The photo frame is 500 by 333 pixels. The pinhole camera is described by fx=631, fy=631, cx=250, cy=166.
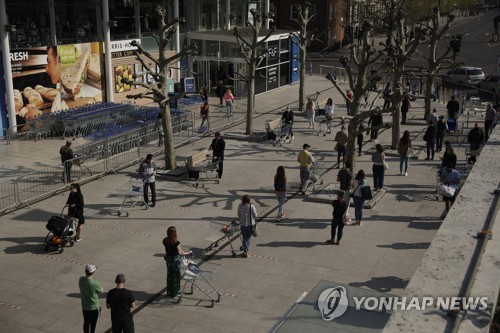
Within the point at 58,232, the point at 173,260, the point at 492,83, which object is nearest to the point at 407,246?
the point at 173,260

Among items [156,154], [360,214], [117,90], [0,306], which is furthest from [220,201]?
[117,90]

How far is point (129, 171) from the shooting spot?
2239 centimetres

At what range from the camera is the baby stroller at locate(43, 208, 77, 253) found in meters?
15.1

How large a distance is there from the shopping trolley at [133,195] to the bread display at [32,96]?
1107 cm

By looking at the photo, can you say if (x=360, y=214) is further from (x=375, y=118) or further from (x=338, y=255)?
(x=375, y=118)

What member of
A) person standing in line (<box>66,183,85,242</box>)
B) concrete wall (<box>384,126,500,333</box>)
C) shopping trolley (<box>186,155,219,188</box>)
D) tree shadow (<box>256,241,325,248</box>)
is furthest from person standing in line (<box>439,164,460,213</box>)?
person standing in line (<box>66,183,85,242</box>)

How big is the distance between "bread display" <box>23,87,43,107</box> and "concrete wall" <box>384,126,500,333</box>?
22.0 m

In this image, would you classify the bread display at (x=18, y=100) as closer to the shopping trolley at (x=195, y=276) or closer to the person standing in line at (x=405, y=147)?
the person standing in line at (x=405, y=147)

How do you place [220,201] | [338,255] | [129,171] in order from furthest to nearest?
[129,171] < [220,201] < [338,255]

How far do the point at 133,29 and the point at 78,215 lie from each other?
70.7 feet

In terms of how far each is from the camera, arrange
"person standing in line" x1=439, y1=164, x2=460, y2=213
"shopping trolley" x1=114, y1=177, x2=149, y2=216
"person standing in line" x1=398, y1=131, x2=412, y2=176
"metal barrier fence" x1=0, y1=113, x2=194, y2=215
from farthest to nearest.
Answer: "person standing in line" x1=398, y1=131, x2=412, y2=176 → "metal barrier fence" x1=0, y1=113, x2=194, y2=215 → "shopping trolley" x1=114, y1=177, x2=149, y2=216 → "person standing in line" x1=439, y1=164, x2=460, y2=213

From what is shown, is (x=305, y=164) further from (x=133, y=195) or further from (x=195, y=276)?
(x=195, y=276)

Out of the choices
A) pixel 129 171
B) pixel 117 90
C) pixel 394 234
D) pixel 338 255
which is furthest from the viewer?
pixel 117 90

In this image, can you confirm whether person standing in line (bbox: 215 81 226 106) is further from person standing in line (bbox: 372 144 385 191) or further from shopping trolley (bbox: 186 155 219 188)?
person standing in line (bbox: 372 144 385 191)
